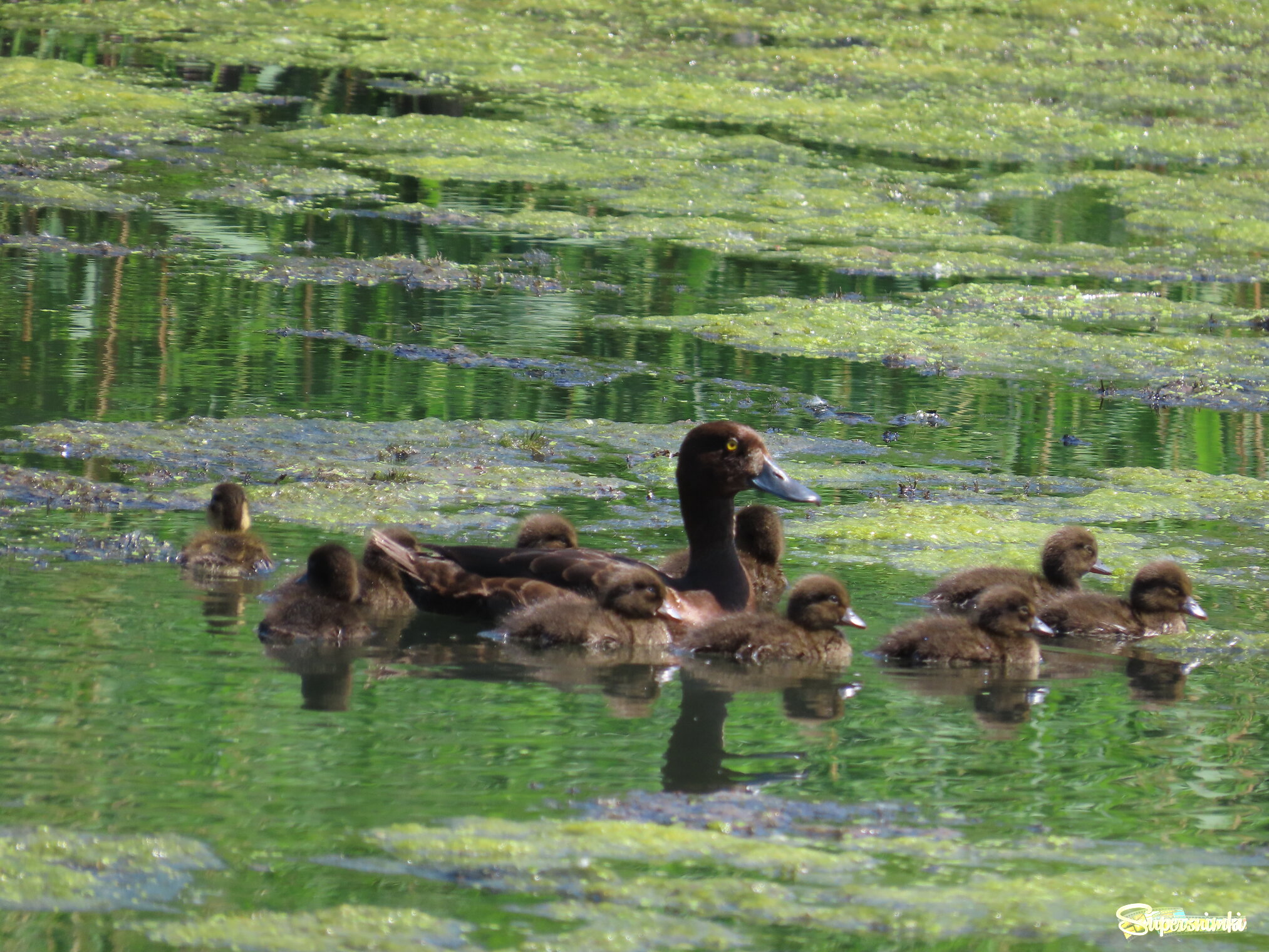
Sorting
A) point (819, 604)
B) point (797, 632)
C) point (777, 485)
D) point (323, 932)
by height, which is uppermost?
point (777, 485)

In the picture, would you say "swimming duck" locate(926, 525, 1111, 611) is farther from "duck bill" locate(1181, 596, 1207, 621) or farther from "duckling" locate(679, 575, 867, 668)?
"duckling" locate(679, 575, 867, 668)

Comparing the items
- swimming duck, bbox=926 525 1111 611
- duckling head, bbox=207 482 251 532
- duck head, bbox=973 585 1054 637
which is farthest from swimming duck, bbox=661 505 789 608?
duckling head, bbox=207 482 251 532

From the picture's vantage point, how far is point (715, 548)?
731cm

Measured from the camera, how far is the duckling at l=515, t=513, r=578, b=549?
24.1 ft

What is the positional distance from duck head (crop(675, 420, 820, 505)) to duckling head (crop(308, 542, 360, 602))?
55.8 inches

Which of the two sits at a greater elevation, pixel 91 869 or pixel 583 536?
pixel 583 536

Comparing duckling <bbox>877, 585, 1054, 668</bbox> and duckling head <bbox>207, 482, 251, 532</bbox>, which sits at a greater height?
duckling head <bbox>207, 482, 251, 532</bbox>

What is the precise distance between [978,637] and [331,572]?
7.26 ft

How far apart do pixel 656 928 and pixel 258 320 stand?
7.98 metres

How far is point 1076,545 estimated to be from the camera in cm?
758

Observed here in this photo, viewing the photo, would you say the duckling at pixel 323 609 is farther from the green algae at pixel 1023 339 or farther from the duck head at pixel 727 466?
the green algae at pixel 1023 339

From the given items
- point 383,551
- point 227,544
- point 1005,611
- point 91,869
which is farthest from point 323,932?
point 1005,611

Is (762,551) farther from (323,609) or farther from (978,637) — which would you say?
(323,609)

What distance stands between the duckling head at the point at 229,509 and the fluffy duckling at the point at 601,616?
124 cm
